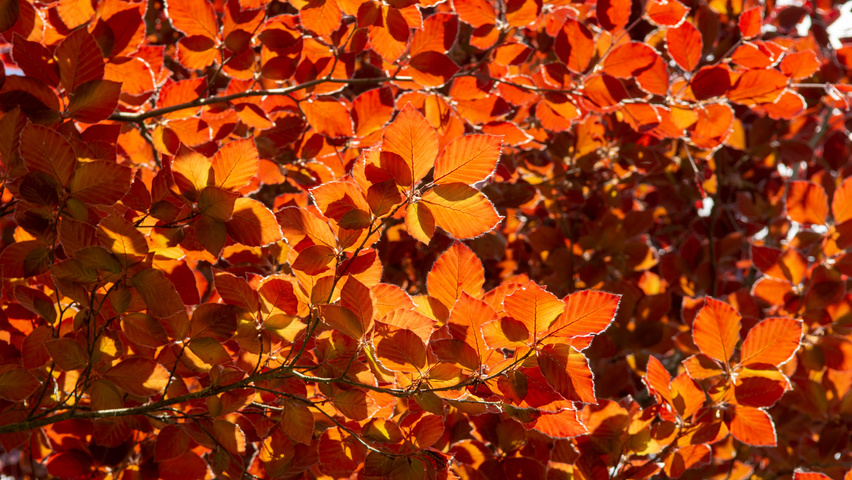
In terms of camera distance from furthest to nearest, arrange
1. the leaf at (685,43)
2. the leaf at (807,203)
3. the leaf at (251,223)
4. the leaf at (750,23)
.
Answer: the leaf at (807,203) < the leaf at (750,23) < the leaf at (685,43) < the leaf at (251,223)

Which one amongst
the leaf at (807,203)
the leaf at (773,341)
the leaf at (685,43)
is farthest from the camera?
the leaf at (807,203)

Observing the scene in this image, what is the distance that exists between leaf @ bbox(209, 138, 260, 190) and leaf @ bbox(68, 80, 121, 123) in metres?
0.22

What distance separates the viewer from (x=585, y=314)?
2.32 feet

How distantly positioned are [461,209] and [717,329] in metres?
0.51

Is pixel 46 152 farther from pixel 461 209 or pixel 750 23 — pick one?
pixel 750 23

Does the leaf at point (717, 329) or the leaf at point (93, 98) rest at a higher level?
the leaf at point (93, 98)

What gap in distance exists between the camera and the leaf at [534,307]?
0.69 metres

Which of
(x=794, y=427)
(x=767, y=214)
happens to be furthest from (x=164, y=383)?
(x=767, y=214)

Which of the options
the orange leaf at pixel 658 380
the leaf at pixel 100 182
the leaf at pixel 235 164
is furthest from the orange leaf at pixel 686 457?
the leaf at pixel 100 182

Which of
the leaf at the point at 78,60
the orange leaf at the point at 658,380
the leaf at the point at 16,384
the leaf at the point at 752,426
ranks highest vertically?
the leaf at the point at 78,60

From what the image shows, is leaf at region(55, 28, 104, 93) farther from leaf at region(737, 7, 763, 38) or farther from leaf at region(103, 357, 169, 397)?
leaf at region(737, 7, 763, 38)

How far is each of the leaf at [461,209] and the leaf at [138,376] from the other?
1.50ft

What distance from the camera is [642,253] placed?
1938 mm

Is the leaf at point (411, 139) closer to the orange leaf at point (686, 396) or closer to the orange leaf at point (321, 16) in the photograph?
the orange leaf at point (321, 16)
